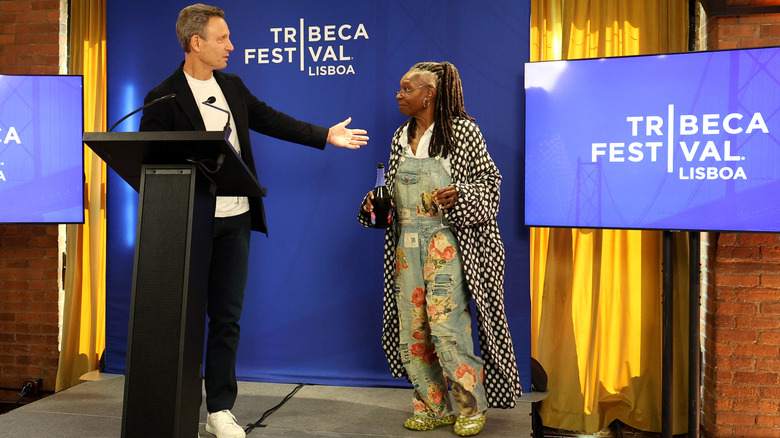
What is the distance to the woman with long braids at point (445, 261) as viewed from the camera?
94.7 inches

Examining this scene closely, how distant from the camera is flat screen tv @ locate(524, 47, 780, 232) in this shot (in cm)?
256

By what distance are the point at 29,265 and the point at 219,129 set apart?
7.12 feet

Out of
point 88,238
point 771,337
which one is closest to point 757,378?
point 771,337

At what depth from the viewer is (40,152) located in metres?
3.31

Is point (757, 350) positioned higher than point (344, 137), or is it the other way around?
point (344, 137)

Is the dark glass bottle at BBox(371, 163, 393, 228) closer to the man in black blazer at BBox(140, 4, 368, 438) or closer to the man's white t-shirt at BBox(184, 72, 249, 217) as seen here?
the man in black blazer at BBox(140, 4, 368, 438)

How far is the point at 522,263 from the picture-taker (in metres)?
3.09

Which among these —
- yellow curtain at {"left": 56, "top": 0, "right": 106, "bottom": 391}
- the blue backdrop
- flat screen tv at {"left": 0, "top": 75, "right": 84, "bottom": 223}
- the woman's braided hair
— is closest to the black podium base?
the woman's braided hair

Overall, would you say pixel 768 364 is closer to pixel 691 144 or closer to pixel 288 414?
pixel 691 144

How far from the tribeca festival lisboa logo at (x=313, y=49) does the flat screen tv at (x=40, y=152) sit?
40.7 inches

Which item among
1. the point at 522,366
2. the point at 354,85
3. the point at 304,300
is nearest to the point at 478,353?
the point at 522,366

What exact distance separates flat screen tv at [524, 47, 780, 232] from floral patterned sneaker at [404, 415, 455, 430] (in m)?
1.00

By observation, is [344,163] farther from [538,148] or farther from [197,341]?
[197,341]

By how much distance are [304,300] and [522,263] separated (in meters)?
1.17
